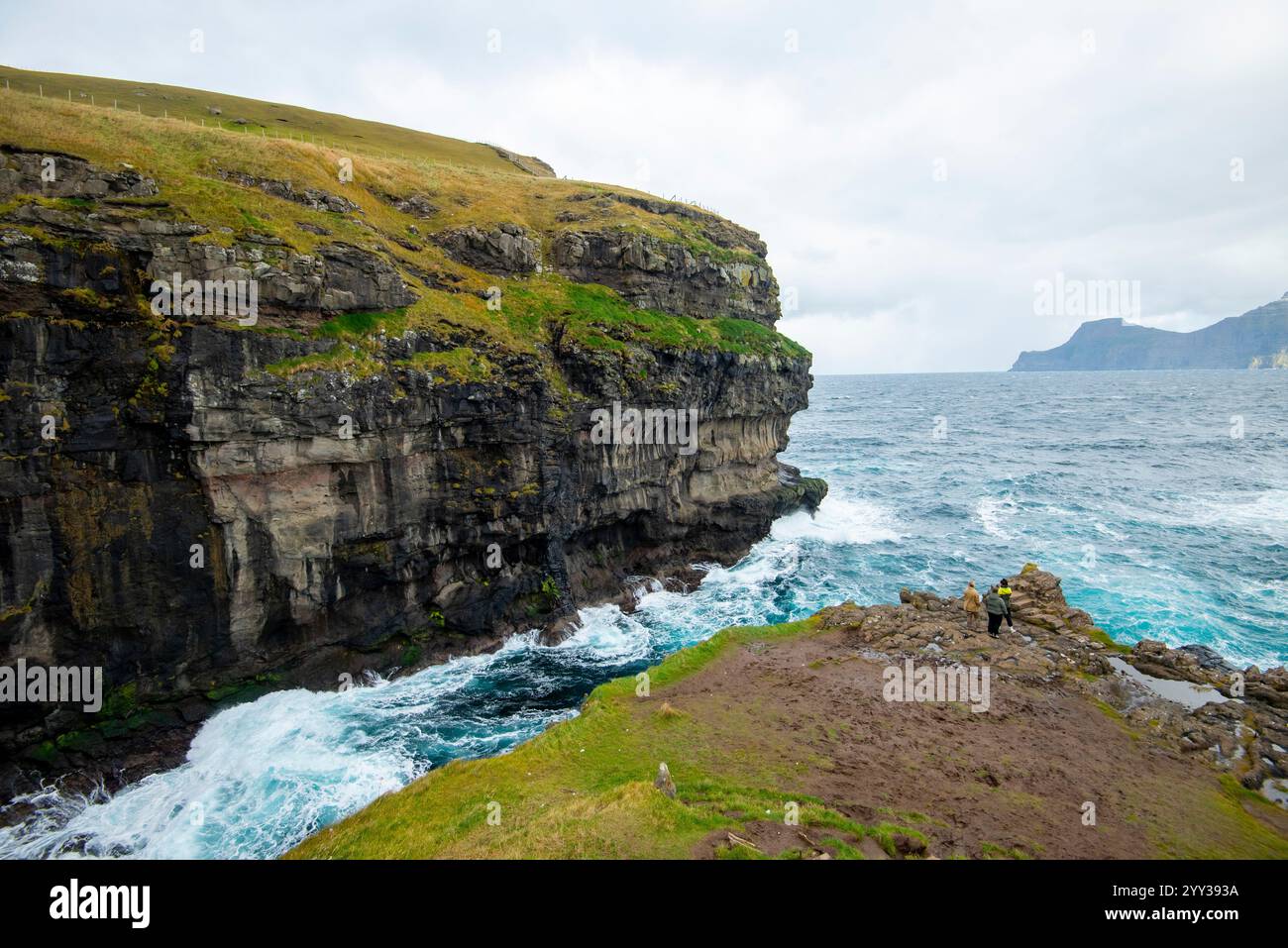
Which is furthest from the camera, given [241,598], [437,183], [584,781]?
[437,183]

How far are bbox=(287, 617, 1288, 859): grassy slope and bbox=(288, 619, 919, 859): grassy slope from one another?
4 centimetres

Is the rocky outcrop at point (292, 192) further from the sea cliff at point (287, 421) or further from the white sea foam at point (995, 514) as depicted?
the white sea foam at point (995, 514)

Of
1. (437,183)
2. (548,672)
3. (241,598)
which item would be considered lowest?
(548,672)

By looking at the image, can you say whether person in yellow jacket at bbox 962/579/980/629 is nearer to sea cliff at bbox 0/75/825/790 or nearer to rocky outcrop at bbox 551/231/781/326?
sea cliff at bbox 0/75/825/790

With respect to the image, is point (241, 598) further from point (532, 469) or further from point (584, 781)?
point (584, 781)

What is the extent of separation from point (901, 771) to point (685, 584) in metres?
24.7

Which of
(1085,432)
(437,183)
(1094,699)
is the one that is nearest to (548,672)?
(1094,699)

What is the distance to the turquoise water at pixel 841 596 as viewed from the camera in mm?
22188

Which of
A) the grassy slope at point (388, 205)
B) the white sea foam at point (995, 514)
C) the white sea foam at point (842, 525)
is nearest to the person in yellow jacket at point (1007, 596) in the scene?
the grassy slope at point (388, 205)

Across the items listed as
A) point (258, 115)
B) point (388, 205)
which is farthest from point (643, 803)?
point (258, 115)

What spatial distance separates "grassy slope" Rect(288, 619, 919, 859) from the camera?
14.2m

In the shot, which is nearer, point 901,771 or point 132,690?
point 901,771

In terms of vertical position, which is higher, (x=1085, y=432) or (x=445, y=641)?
(x=1085, y=432)

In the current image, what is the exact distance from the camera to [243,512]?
1015 inches
